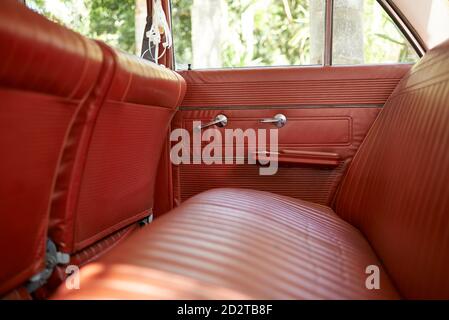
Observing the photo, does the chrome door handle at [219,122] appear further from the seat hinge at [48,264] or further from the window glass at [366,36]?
the seat hinge at [48,264]

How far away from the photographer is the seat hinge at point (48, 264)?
118 cm

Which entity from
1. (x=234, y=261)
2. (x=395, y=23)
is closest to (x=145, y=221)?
(x=234, y=261)

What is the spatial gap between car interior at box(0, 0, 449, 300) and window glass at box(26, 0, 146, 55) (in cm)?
66

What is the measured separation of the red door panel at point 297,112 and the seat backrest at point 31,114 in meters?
1.18

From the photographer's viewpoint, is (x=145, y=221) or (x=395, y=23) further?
(x=395, y=23)

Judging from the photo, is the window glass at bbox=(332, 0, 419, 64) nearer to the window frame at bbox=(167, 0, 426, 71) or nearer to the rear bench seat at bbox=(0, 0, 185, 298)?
the window frame at bbox=(167, 0, 426, 71)

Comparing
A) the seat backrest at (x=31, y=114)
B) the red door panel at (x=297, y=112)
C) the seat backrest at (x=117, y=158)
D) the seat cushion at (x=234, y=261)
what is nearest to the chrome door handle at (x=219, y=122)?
the red door panel at (x=297, y=112)

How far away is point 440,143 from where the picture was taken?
108 cm

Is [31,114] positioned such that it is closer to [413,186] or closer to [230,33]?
[413,186]

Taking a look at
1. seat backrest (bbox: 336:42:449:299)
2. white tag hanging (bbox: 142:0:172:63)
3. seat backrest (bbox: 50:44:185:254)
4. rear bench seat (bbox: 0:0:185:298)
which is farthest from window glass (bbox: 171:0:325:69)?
seat backrest (bbox: 336:42:449:299)

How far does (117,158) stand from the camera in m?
1.61

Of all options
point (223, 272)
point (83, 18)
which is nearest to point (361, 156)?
point (223, 272)

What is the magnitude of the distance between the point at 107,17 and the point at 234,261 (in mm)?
2168

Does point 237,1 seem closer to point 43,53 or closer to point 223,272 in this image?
point 43,53
